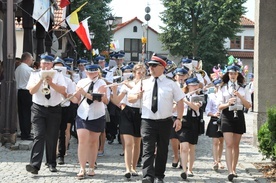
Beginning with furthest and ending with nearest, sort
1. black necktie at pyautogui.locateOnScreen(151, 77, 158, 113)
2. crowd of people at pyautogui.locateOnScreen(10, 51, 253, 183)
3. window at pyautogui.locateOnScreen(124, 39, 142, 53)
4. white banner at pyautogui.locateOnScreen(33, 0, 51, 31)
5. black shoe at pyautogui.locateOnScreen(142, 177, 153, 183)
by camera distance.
Result: 1. window at pyautogui.locateOnScreen(124, 39, 142, 53)
2. white banner at pyautogui.locateOnScreen(33, 0, 51, 31)
3. crowd of people at pyautogui.locateOnScreen(10, 51, 253, 183)
4. black necktie at pyautogui.locateOnScreen(151, 77, 158, 113)
5. black shoe at pyautogui.locateOnScreen(142, 177, 153, 183)

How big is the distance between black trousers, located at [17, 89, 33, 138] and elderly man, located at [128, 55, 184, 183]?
16.3 ft

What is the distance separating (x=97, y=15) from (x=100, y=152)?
24625 mm

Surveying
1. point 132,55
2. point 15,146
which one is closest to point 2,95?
point 15,146

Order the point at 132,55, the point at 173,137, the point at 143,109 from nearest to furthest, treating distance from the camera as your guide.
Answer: the point at 143,109 → the point at 173,137 → the point at 132,55

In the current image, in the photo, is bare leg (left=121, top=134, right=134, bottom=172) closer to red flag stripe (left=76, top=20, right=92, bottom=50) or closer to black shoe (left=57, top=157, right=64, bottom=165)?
black shoe (left=57, top=157, right=64, bottom=165)

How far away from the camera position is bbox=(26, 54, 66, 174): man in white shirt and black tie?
29.1 feet

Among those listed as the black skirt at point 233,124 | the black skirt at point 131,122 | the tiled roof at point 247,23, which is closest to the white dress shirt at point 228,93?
the black skirt at point 233,124

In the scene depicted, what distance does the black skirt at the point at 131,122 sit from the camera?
9227mm

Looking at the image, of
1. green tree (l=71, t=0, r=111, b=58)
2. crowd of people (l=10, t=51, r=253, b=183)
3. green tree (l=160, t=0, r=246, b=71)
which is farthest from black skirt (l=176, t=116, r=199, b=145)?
green tree (l=160, t=0, r=246, b=71)

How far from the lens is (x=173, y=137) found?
1062cm

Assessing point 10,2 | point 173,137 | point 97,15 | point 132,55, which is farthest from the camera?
point 132,55

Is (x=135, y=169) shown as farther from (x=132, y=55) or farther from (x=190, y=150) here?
(x=132, y=55)

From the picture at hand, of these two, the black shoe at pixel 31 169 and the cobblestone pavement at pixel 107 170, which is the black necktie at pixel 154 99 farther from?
the black shoe at pixel 31 169

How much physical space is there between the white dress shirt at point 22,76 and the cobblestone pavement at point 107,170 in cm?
135
